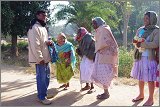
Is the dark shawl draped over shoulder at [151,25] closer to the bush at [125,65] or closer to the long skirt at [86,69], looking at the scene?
the long skirt at [86,69]

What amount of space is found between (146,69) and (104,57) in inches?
38.7

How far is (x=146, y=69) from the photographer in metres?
6.00

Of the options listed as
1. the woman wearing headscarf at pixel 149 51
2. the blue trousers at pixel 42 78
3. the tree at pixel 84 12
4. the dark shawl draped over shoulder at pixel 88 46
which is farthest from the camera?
the tree at pixel 84 12

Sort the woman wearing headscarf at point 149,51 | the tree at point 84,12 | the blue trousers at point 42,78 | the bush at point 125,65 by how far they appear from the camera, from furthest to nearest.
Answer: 1. the tree at point 84,12
2. the bush at point 125,65
3. the blue trousers at point 42,78
4. the woman wearing headscarf at point 149,51

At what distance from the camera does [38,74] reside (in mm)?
6133

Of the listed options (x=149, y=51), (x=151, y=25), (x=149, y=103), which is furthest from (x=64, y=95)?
(x=151, y=25)

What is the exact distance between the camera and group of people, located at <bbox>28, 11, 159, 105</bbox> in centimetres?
596

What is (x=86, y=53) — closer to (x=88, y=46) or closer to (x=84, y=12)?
(x=88, y=46)

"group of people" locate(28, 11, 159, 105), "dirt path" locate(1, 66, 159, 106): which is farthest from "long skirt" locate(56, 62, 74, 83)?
"dirt path" locate(1, 66, 159, 106)

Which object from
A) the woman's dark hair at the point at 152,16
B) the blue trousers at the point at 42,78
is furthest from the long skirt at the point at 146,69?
the blue trousers at the point at 42,78

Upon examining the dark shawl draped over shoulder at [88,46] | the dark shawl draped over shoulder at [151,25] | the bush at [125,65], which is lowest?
the bush at [125,65]

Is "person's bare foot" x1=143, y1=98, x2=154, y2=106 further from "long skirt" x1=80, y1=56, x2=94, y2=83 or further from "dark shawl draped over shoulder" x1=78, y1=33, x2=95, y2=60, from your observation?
"dark shawl draped over shoulder" x1=78, y1=33, x2=95, y2=60

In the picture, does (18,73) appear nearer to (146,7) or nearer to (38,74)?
(38,74)

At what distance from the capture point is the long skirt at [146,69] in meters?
5.96
